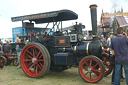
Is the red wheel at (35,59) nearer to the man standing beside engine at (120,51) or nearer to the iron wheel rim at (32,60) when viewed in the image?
the iron wheel rim at (32,60)

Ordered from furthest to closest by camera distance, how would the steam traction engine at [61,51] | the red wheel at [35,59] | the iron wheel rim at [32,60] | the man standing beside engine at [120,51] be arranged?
the iron wheel rim at [32,60] < the red wheel at [35,59] < the steam traction engine at [61,51] < the man standing beside engine at [120,51]

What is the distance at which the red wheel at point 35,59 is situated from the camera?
4652 mm

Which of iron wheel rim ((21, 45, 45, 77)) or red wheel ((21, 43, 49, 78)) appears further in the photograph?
iron wheel rim ((21, 45, 45, 77))

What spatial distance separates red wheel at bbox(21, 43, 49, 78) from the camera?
4.65m

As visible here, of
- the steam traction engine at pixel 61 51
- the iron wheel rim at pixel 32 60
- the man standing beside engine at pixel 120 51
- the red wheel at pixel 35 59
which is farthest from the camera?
the iron wheel rim at pixel 32 60

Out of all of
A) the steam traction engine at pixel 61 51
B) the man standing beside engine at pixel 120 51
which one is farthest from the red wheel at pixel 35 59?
the man standing beside engine at pixel 120 51

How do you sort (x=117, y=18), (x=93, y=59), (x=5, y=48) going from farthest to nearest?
1. (x=117, y=18)
2. (x=5, y=48)
3. (x=93, y=59)

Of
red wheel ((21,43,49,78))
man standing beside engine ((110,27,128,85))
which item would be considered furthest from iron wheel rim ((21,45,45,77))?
man standing beside engine ((110,27,128,85))

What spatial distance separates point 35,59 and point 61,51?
2.90 ft

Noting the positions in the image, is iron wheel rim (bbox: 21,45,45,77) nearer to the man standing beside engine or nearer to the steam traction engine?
the steam traction engine

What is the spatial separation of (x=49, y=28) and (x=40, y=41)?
64 centimetres

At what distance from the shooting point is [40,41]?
5.21m

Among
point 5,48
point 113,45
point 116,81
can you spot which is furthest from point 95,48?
point 5,48

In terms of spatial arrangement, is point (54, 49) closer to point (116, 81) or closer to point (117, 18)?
point (116, 81)
